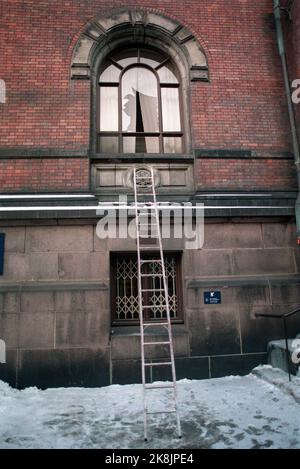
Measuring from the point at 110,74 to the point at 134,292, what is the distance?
16.4 feet

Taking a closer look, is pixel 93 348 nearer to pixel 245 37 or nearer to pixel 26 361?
pixel 26 361

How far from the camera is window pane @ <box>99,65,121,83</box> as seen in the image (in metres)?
7.68

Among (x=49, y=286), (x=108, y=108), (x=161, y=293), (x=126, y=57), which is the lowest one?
(x=161, y=293)

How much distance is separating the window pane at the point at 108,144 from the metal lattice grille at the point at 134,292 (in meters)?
2.40

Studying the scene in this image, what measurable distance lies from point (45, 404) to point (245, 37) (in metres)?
8.45

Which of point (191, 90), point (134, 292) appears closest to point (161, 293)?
point (134, 292)

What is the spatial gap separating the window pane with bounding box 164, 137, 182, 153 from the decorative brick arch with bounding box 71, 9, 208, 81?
1.33m

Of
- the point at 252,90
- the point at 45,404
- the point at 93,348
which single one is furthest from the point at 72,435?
the point at 252,90

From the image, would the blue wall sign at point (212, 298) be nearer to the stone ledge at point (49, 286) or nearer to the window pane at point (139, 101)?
the stone ledge at point (49, 286)

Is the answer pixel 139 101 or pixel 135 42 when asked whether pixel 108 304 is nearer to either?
pixel 139 101

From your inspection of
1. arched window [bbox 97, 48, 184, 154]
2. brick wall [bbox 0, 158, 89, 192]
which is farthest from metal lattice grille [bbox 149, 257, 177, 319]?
arched window [bbox 97, 48, 184, 154]

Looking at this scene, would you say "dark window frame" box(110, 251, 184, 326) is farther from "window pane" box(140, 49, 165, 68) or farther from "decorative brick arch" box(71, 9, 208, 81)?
"window pane" box(140, 49, 165, 68)

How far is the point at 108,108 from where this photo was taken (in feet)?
24.7

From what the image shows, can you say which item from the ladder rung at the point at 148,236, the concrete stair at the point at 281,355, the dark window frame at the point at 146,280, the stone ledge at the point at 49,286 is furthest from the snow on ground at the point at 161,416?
the ladder rung at the point at 148,236
